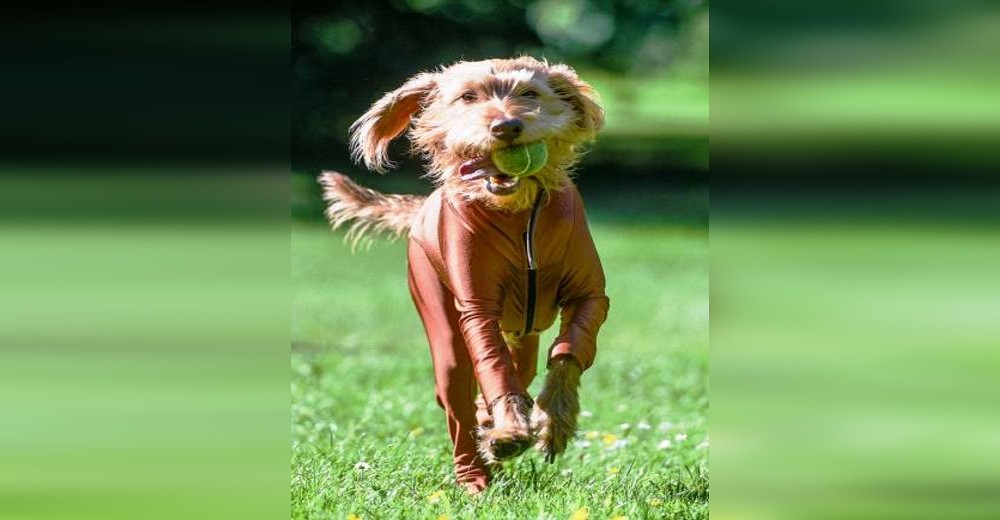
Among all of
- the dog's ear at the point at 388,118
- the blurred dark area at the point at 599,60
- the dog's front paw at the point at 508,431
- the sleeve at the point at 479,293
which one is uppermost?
the blurred dark area at the point at 599,60

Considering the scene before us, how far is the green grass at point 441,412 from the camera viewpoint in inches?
146

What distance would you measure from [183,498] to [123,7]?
1138 mm

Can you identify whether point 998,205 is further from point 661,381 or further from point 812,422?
point 661,381

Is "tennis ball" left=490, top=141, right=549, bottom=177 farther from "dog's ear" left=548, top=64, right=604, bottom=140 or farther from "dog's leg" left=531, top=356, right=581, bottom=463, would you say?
"dog's leg" left=531, top=356, right=581, bottom=463

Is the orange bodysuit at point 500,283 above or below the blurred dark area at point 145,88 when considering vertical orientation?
below

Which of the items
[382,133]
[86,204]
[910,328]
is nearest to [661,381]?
[382,133]

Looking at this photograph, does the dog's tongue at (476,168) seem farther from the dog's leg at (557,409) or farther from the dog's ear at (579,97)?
the dog's leg at (557,409)

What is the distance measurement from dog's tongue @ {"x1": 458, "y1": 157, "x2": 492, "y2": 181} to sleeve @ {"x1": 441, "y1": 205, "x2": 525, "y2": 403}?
147mm

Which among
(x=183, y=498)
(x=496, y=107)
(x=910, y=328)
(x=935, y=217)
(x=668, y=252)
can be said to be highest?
(x=668, y=252)

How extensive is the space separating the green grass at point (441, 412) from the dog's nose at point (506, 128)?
112 centimetres

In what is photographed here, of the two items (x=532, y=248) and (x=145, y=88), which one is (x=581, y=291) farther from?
(x=145, y=88)

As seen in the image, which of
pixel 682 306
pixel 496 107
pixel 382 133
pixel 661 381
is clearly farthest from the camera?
pixel 682 306

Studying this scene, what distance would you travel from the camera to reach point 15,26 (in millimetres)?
2758

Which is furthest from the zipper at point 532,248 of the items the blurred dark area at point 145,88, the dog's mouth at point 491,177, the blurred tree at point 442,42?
the blurred tree at point 442,42
